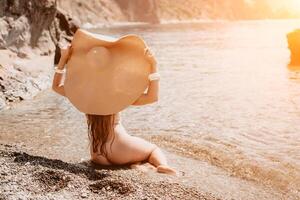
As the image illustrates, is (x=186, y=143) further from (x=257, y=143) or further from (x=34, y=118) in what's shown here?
(x=34, y=118)

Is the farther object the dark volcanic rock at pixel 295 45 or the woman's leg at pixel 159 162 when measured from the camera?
the dark volcanic rock at pixel 295 45

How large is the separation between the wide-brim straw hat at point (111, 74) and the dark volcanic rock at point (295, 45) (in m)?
18.1

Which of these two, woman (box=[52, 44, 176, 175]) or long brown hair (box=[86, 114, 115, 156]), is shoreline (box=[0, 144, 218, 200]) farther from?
long brown hair (box=[86, 114, 115, 156])

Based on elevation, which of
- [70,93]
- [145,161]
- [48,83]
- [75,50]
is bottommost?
[48,83]

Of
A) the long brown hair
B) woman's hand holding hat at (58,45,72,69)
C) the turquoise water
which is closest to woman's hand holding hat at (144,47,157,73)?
the long brown hair

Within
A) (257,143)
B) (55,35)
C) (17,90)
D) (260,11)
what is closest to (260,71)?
(55,35)

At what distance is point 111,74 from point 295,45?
62.1ft

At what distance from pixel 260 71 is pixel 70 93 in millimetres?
14808

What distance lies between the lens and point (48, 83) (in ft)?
45.3

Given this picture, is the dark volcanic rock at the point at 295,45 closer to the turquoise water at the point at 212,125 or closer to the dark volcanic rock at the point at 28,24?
the turquoise water at the point at 212,125

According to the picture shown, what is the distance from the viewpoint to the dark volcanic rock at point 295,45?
2187 centimetres

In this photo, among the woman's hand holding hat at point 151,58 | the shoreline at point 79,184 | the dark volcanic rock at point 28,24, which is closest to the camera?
the shoreline at point 79,184

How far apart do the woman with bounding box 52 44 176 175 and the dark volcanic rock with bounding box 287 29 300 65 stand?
1794cm

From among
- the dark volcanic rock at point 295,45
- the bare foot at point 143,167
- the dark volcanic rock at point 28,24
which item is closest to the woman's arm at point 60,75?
the bare foot at point 143,167
